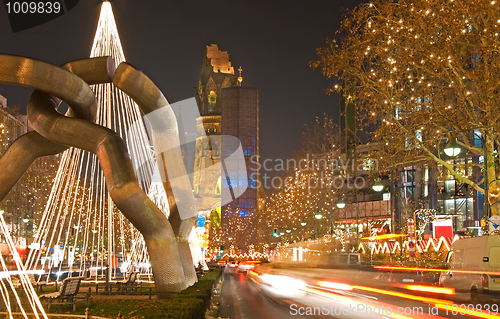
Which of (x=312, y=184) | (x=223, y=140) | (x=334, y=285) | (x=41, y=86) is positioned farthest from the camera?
(x=223, y=140)

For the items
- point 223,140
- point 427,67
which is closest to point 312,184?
point 427,67

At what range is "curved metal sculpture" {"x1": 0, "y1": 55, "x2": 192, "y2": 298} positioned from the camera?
A: 560 inches

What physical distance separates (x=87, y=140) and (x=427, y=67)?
1220 centimetres

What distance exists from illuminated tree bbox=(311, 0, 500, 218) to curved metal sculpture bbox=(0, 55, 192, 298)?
907 centimetres

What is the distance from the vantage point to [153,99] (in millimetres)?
16281

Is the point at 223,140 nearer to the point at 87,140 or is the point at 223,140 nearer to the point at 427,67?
the point at 427,67

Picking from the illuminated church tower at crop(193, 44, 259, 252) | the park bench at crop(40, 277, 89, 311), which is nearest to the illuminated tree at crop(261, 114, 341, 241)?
the illuminated church tower at crop(193, 44, 259, 252)

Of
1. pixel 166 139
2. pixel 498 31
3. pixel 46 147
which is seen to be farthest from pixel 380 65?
pixel 46 147

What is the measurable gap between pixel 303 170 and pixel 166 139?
4112cm

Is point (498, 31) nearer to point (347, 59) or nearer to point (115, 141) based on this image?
point (347, 59)

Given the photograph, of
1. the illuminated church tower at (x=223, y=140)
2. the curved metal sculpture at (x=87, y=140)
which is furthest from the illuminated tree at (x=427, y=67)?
the illuminated church tower at (x=223, y=140)

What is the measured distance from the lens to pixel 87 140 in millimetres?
15070

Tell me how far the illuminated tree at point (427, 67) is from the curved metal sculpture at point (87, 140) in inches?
357

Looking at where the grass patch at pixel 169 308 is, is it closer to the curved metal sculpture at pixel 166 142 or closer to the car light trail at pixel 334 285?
the curved metal sculpture at pixel 166 142
